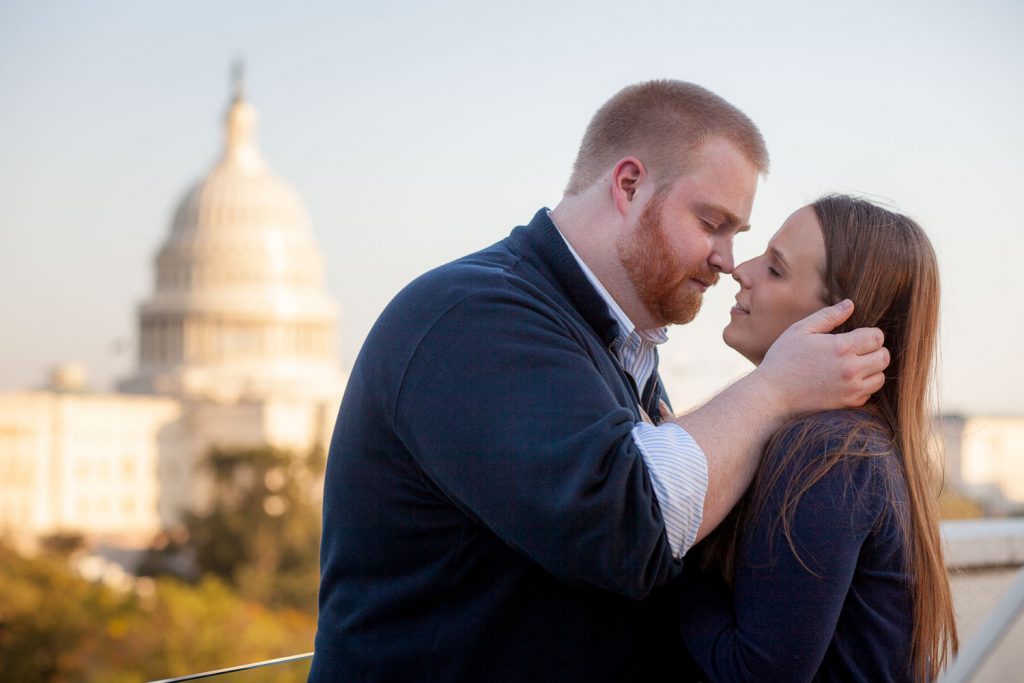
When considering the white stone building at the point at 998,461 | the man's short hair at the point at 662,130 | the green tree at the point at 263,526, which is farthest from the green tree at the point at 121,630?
the man's short hair at the point at 662,130

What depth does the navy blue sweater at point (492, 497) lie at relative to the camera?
4.58ft

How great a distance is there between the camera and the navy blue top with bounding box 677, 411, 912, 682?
149cm

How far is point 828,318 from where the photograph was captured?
1631 millimetres

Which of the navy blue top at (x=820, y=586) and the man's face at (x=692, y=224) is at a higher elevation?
the man's face at (x=692, y=224)

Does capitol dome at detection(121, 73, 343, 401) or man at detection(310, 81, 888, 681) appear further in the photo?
capitol dome at detection(121, 73, 343, 401)

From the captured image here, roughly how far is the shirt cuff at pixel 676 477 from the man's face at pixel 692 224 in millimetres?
365

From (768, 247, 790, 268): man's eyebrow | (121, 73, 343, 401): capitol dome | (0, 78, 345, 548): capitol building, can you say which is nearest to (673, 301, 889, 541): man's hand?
(768, 247, 790, 268): man's eyebrow

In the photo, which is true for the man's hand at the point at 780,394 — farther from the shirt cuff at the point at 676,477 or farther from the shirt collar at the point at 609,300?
the shirt collar at the point at 609,300

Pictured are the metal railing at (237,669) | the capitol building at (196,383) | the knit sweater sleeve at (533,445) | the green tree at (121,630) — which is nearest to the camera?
the knit sweater sleeve at (533,445)

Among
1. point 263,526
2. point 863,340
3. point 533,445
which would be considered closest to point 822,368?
point 863,340

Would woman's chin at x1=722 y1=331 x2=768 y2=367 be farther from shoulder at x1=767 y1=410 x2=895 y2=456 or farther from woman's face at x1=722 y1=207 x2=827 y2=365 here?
shoulder at x1=767 y1=410 x2=895 y2=456

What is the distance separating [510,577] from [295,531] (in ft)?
118

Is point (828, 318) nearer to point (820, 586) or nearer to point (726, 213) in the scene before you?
point (726, 213)

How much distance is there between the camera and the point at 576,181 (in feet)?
6.22
